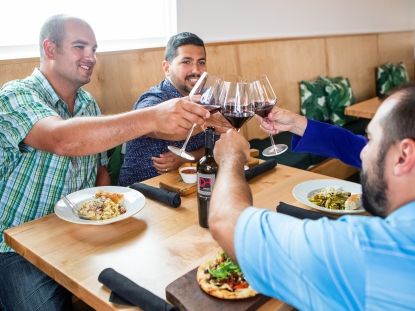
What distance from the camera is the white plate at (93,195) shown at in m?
1.34

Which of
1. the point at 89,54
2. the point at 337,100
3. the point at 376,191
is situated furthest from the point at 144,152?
the point at 337,100

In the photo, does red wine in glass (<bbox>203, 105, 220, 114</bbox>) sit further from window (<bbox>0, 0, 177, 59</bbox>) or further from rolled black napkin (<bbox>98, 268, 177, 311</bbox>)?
window (<bbox>0, 0, 177, 59</bbox>)

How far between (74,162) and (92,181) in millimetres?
224

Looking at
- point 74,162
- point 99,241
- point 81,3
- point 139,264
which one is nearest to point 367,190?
point 139,264

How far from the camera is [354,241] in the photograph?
759 mm

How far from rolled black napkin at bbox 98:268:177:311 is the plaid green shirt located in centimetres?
78

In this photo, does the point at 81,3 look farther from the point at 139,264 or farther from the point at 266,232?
the point at 266,232

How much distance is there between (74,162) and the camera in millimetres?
1865

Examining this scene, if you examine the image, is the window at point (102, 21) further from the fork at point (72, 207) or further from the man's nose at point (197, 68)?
the fork at point (72, 207)

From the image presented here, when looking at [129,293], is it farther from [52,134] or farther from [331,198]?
[331,198]

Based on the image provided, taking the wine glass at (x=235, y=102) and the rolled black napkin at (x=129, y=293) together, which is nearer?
the rolled black napkin at (x=129, y=293)

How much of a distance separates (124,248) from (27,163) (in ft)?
2.46

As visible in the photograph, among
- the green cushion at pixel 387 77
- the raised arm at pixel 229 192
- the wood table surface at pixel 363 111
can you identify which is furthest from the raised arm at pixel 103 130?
the green cushion at pixel 387 77

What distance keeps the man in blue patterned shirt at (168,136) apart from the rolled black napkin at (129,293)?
3.45 feet
